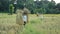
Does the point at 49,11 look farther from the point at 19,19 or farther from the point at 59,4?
the point at 19,19

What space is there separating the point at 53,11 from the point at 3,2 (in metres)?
13.4

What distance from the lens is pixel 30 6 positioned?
57312 millimetres

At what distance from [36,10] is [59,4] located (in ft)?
20.6

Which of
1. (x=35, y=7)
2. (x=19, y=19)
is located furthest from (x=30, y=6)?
(x=19, y=19)

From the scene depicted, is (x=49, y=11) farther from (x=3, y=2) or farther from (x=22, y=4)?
(x=3, y=2)

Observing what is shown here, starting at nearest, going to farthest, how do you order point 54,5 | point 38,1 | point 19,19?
1. point 19,19
2. point 54,5
3. point 38,1

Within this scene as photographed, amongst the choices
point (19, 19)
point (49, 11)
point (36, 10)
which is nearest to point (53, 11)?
point (49, 11)

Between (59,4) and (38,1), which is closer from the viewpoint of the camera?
(59,4)

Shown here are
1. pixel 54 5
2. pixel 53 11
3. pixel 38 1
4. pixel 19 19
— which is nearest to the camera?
pixel 19 19

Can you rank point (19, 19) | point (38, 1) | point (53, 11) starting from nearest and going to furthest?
point (19, 19), point (53, 11), point (38, 1)

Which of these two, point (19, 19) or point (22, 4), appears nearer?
point (19, 19)

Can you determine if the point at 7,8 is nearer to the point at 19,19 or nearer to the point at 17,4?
the point at 17,4

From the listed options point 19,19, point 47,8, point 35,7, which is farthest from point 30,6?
point 19,19

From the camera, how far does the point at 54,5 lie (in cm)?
5544
